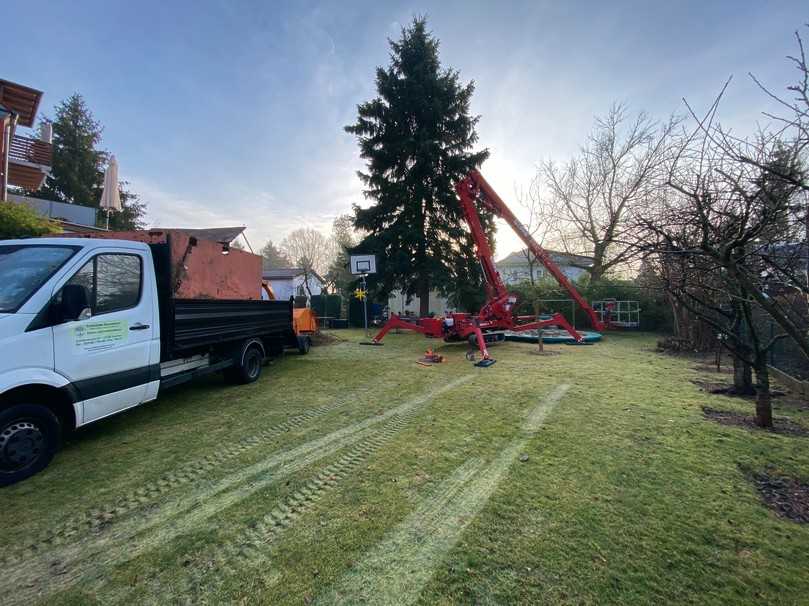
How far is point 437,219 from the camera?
15.7m

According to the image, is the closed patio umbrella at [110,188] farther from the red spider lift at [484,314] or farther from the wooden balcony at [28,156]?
the red spider lift at [484,314]

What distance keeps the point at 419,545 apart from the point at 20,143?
2102 cm

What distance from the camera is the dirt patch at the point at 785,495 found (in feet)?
7.16

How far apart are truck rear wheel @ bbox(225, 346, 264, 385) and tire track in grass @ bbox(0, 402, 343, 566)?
7.19 ft

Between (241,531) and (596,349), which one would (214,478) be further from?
(596,349)

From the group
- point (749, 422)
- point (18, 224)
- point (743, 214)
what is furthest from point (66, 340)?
point (749, 422)

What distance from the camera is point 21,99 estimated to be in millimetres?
12461

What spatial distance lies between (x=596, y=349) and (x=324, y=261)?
34873 mm

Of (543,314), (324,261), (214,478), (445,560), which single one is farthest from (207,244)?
(324,261)

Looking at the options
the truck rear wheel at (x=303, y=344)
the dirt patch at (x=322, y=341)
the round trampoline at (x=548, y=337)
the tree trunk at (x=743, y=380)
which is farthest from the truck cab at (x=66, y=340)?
the round trampoline at (x=548, y=337)

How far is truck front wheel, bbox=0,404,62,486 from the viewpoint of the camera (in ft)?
8.50

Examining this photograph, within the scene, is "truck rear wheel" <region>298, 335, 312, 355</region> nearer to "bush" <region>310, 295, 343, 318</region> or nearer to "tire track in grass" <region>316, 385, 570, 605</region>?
"tire track in grass" <region>316, 385, 570, 605</region>

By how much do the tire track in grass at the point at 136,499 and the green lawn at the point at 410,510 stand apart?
15mm

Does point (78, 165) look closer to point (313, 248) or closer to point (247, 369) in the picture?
point (313, 248)
